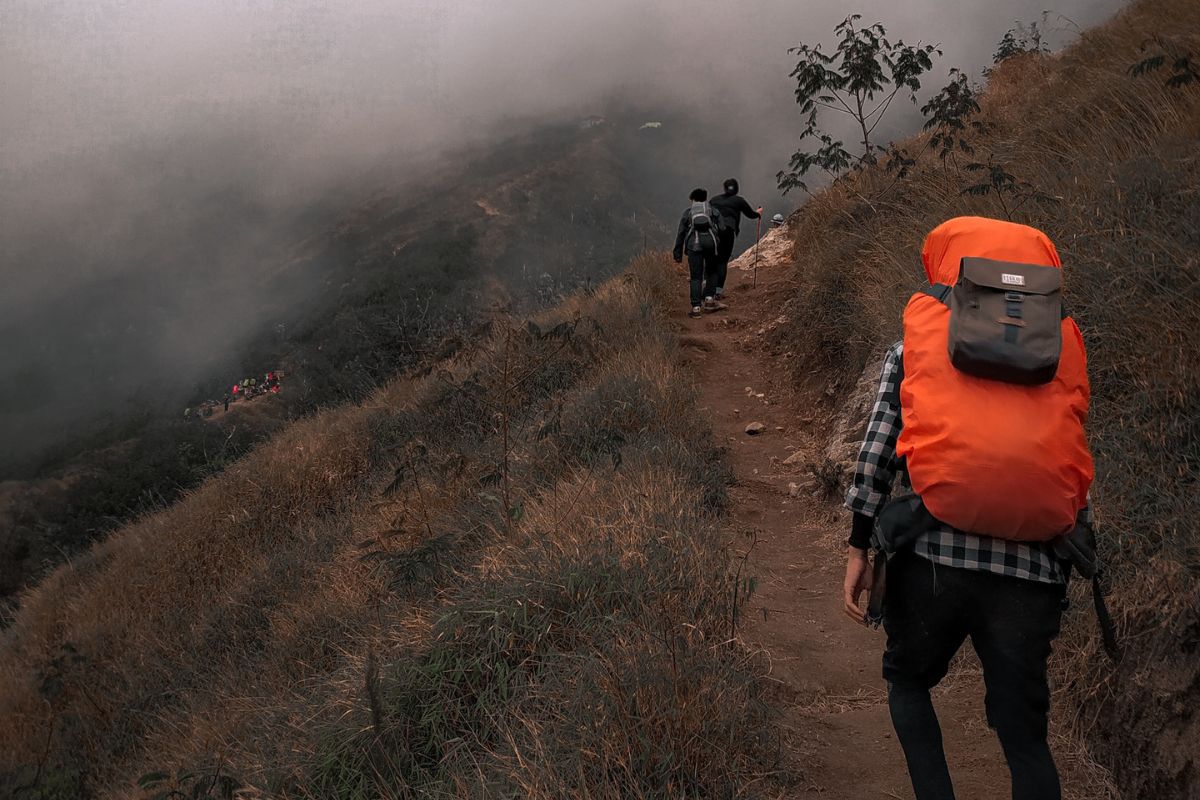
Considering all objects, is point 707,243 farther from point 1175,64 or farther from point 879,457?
point 879,457

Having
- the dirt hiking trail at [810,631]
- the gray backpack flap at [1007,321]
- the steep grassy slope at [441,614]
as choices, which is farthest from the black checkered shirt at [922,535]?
the dirt hiking trail at [810,631]

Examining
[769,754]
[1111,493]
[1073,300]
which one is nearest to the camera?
[769,754]

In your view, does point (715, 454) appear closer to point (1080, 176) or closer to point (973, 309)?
point (1080, 176)

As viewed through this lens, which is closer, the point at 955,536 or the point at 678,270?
the point at 955,536

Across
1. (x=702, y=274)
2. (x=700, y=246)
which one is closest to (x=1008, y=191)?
(x=700, y=246)

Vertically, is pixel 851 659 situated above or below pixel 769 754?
below

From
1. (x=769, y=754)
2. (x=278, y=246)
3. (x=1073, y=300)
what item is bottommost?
(x=278, y=246)

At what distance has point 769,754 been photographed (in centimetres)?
261

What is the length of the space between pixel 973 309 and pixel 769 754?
162 centimetres

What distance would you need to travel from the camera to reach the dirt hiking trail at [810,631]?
2730 millimetres

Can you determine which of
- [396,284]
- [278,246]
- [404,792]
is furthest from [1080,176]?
[278,246]

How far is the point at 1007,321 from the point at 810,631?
96.7 inches

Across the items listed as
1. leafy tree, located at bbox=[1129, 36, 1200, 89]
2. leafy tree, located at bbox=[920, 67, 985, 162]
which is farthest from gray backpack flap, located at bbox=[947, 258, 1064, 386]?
leafy tree, located at bbox=[920, 67, 985, 162]

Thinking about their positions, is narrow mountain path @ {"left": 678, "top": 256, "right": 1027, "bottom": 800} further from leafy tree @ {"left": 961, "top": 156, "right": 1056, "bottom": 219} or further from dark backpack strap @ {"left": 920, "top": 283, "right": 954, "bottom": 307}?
leafy tree @ {"left": 961, "top": 156, "right": 1056, "bottom": 219}
